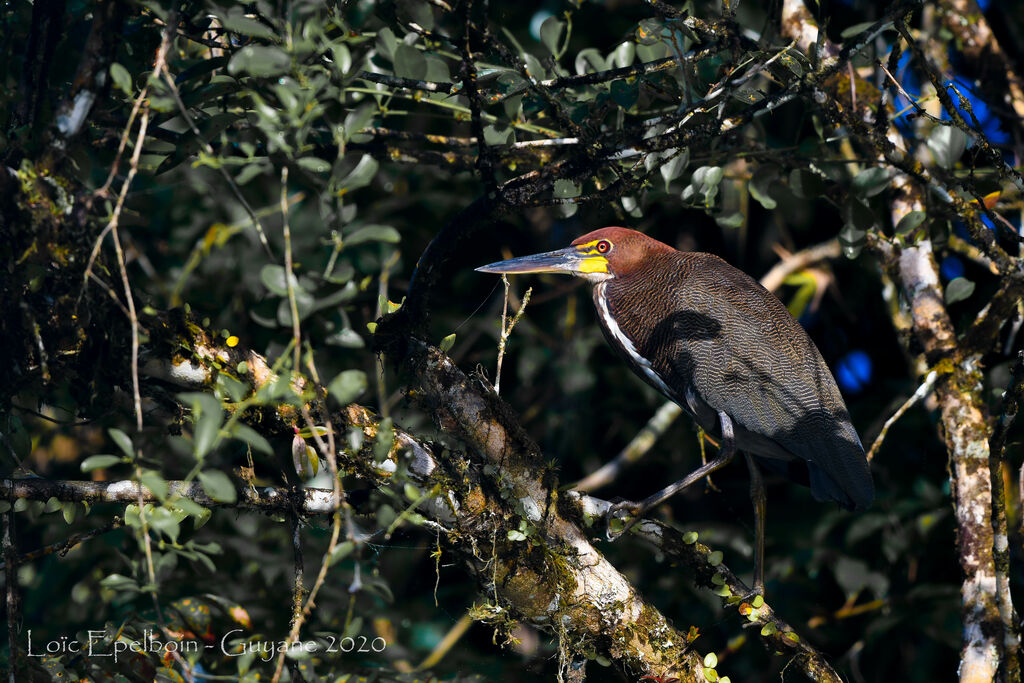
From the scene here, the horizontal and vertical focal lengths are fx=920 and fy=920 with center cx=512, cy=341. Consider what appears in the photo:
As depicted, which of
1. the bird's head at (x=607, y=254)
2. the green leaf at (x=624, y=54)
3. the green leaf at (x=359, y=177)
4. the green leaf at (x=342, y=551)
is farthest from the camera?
the bird's head at (x=607, y=254)

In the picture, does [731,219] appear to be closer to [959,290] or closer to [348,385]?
[959,290]

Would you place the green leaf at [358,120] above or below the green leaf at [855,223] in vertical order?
above

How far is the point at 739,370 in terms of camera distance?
3.31 meters

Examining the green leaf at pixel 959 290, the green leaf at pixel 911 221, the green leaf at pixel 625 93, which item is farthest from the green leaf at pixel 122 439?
the green leaf at pixel 959 290

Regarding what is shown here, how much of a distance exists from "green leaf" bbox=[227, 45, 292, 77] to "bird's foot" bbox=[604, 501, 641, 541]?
64.7 inches

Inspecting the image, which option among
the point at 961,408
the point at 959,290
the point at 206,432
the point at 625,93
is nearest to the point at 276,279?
the point at 206,432

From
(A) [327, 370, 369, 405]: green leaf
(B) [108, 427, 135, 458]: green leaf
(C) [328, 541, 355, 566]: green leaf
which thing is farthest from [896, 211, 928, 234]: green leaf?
(B) [108, 427, 135, 458]: green leaf

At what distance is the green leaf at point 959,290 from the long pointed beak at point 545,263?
1383 mm

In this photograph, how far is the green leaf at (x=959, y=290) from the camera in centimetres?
309

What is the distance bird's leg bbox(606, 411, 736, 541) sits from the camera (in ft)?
9.01

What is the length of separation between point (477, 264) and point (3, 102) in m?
2.91

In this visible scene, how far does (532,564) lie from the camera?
2.50 metres

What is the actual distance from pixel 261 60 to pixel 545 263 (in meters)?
2.14

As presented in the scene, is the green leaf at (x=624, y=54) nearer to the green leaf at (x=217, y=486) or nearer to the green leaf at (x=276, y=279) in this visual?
the green leaf at (x=276, y=279)
